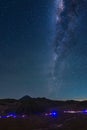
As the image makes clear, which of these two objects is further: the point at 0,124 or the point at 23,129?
the point at 0,124

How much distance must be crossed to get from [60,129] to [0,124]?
1307cm

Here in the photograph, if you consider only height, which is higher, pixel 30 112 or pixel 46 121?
pixel 30 112

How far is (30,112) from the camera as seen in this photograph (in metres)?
66.2

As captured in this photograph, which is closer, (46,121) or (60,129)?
(60,129)

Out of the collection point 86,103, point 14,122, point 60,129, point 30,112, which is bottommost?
point 60,129

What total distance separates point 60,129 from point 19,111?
31.9 meters

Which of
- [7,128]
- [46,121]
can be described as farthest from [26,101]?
[7,128]

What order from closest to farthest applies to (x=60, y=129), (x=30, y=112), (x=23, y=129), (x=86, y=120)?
(x=60, y=129), (x=86, y=120), (x=23, y=129), (x=30, y=112)

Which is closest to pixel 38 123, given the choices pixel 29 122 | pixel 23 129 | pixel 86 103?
pixel 29 122

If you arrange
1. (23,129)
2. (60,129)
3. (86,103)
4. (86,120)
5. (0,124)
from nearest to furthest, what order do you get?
(60,129) → (86,120) → (23,129) → (0,124) → (86,103)

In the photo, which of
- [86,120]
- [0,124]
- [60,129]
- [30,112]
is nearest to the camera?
[60,129]

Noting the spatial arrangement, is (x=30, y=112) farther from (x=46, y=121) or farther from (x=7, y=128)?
(x=7, y=128)

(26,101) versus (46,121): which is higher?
(26,101)

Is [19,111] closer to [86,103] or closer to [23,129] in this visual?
[23,129]
